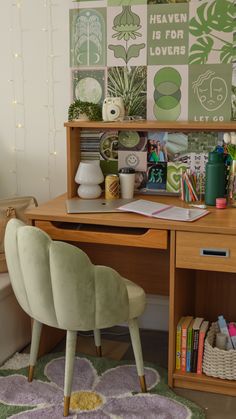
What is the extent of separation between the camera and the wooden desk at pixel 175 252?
234cm

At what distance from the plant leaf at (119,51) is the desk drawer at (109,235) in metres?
0.88

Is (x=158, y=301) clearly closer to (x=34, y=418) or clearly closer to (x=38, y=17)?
(x=34, y=418)

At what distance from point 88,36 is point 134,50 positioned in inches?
9.8

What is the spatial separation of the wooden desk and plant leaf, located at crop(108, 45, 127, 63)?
2.36ft

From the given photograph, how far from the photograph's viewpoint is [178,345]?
8.34 ft

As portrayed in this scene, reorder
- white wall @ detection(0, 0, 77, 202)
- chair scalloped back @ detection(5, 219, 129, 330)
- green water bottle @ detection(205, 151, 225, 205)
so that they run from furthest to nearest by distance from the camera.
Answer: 1. white wall @ detection(0, 0, 77, 202)
2. green water bottle @ detection(205, 151, 225, 205)
3. chair scalloped back @ detection(5, 219, 129, 330)

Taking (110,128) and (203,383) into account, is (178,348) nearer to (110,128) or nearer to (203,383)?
(203,383)

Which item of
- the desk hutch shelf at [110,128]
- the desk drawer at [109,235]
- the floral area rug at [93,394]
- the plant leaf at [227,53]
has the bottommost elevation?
the floral area rug at [93,394]

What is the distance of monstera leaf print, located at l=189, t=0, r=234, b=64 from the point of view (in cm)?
271

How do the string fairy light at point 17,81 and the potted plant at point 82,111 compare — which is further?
the string fairy light at point 17,81

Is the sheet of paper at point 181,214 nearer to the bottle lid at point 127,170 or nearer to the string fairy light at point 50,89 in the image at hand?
the bottle lid at point 127,170

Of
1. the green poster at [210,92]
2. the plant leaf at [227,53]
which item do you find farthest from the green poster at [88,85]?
the plant leaf at [227,53]

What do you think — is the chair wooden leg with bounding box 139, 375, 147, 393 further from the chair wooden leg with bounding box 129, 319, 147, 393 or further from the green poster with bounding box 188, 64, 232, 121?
the green poster with bounding box 188, 64, 232, 121

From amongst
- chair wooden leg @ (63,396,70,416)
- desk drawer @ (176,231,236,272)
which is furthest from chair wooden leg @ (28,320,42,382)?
desk drawer @ (176,231,236,272)
